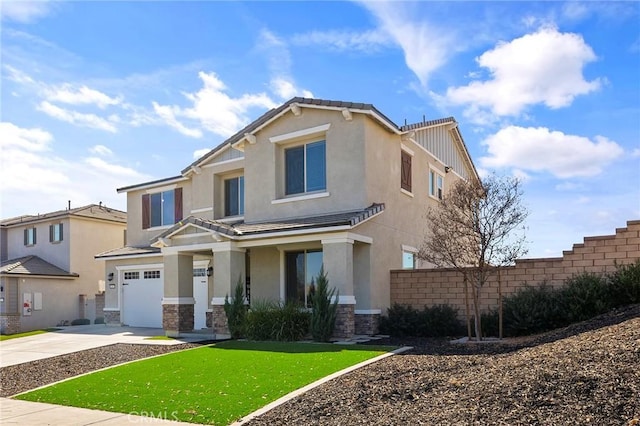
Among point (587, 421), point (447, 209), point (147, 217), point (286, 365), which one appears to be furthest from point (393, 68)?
point (147, 217)

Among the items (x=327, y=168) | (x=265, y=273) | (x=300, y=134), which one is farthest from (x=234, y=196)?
(x=327, y=168)

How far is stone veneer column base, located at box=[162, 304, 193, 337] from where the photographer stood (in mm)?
19125

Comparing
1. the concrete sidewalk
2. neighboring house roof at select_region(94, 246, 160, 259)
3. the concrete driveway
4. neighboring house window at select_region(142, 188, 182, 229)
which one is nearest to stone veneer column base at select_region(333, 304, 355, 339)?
the concrete driveway

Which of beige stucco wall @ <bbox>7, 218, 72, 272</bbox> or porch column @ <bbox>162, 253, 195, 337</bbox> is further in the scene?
beige stucco wall @ <bbox>7, 218, 72, 272</bbox>

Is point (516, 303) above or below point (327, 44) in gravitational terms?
below

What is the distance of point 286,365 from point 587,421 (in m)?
6.58

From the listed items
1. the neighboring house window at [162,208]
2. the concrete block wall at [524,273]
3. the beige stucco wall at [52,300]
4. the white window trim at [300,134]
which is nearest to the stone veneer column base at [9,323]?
the beige stucco wall at [52,300]

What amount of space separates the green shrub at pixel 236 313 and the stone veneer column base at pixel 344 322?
9.68ft

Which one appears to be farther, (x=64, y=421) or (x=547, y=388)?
(x=64, y=421)

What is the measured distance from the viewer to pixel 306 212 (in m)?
18.4

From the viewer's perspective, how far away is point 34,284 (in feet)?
96.9

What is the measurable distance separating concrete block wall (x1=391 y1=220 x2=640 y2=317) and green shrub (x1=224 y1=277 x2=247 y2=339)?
4.73 m

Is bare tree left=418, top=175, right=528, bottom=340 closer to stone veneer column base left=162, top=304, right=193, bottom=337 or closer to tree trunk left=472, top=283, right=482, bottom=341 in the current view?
tree trunk left=472, top=283, right=482, bottom=341

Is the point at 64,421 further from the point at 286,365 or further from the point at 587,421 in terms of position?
the point at 587,421
